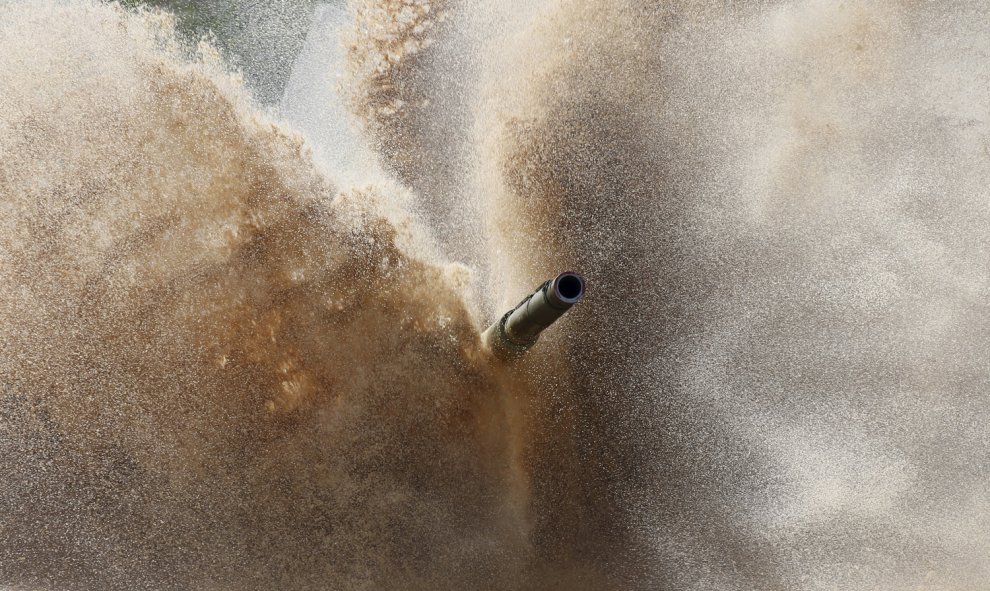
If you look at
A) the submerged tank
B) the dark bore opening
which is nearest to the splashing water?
the submerged tank

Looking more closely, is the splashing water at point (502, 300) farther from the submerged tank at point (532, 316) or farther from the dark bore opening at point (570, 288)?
the dark bore opening at point (570, 288)

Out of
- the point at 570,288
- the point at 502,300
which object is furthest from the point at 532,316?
the point at 502,300

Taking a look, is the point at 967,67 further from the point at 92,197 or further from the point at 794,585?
the point at 92,197

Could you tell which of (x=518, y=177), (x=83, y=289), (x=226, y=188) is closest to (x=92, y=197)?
(x=83, y=289)

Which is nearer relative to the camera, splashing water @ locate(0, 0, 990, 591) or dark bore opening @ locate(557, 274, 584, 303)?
dark bore opening @ locate(557, 274, 584, 303)

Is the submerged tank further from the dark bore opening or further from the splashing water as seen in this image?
the splashing water

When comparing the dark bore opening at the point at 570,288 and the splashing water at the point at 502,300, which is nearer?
the dark bore opening at the point at 570,288

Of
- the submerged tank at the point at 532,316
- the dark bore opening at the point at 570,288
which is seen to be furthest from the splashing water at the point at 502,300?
the dark bore opening at the point at 570,288

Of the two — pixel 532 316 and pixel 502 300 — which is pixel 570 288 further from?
pixel 502 300
